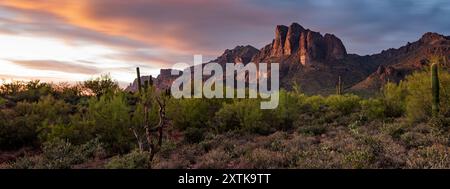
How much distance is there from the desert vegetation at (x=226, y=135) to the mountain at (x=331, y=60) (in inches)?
2348

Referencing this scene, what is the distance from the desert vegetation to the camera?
11.4 m

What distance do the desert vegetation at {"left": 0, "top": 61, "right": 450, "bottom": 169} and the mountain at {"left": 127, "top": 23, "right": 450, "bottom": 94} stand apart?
59.6 metres

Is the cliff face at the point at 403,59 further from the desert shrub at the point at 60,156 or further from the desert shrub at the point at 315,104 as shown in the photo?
the desert shrub at the point at 60,156

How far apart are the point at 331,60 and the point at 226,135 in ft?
443

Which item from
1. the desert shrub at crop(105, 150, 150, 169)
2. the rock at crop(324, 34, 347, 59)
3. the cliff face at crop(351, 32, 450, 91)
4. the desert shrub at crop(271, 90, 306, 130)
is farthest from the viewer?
the rock at crop(324, 34, 347, 59)

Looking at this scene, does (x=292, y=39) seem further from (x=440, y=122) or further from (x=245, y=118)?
(x=440, y=122)

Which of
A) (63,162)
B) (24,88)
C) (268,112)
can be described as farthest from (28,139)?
(24,88)

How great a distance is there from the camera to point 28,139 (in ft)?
65.4

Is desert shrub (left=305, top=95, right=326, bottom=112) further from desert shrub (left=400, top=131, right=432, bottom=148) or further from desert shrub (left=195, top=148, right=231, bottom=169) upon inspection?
desert shrub (left=195, top=148, right=231, bottom=169)

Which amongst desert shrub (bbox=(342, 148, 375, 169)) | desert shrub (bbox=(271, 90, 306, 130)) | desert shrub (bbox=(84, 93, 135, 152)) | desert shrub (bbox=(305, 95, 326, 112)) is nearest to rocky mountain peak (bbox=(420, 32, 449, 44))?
desert shrub (bbox=(305, 95, 326, 112))

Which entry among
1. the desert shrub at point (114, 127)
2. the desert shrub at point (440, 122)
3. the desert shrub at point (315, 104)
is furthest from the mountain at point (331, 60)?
the desert shrub at point (440, 122)

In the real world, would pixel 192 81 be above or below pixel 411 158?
above
